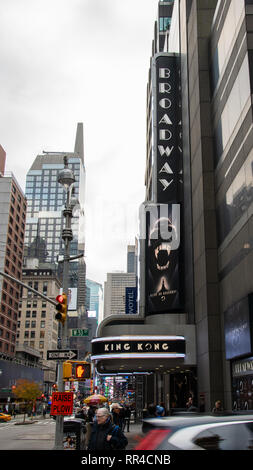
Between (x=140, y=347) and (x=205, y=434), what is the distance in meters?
25.6

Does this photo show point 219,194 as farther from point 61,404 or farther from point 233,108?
point 61,404

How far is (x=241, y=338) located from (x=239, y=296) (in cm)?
213

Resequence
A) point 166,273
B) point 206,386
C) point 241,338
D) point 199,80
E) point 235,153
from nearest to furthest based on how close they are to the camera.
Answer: point 241,338 → point 235,153 → point 206,386 → point 199,80 → point 166,273

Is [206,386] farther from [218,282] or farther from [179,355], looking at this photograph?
[218,282]

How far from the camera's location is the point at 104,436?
7.52 metres

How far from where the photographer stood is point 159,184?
3538cm

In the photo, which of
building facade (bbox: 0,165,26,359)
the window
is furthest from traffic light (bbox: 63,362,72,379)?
building facade (bbox: 0,165,26,359)

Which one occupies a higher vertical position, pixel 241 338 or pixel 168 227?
pixel 168 227

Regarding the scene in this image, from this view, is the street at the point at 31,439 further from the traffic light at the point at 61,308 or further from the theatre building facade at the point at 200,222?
the theatre building facade at the point at 200,222

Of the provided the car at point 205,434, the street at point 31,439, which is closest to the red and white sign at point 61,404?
the street at point 31,439

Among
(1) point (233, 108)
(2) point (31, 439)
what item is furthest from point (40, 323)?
(1) point (233, 108)

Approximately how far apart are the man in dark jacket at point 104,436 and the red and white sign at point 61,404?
8306 millimetres

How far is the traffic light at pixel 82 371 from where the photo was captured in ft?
59.5
